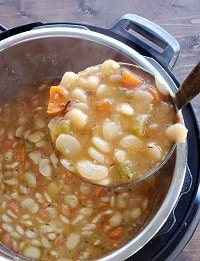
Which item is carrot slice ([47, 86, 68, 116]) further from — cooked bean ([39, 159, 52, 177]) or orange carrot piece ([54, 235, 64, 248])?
A: orange carrot piece ([54, 235, 64, 248])

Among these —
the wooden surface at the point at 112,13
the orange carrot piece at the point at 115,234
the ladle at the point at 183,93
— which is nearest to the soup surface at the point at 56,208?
the orange carrot piece at the point at 115,234

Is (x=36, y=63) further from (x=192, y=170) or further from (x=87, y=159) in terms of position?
(x=192, y=170)

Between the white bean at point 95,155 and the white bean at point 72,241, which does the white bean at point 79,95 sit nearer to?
the white bean at point 95,155

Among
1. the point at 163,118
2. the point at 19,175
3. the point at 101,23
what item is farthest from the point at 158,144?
the point at 101,23

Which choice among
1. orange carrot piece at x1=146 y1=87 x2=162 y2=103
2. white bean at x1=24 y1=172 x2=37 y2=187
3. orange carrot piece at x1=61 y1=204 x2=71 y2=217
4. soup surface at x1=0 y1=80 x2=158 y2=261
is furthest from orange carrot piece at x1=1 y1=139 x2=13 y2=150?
orange carrot piece at x1=146 y1=87 x2=162 y2=103

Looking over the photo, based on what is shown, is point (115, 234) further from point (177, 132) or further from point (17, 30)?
point (17, 30)

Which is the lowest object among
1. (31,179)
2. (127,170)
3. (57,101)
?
(31,179)

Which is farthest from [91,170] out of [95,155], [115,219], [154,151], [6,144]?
[6,144]
